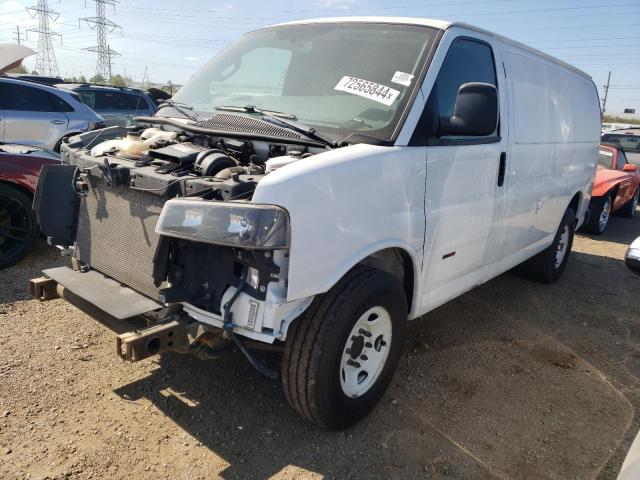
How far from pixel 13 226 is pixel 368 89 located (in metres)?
3.92

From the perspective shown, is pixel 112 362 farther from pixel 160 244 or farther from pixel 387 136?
pixel 387 136

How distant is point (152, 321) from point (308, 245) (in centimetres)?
92

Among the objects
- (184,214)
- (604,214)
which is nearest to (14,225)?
(184,214)

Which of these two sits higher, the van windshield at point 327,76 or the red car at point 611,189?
the van windshield at point 327,76

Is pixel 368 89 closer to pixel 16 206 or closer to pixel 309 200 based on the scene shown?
pixel 309 200

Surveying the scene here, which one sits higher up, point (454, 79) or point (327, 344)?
point (454, 79)

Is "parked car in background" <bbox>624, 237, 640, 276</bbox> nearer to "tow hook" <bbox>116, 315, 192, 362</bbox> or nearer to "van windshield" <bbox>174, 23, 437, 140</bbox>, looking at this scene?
"van windshield" <bbox>174, 23, 437, 140</bbox>

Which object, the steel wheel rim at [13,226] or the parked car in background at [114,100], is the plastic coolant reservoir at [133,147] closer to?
the steel wheel rim at [13,226]

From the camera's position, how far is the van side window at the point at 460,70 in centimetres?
317

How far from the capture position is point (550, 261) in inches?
224

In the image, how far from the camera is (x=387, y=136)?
282 centimetres

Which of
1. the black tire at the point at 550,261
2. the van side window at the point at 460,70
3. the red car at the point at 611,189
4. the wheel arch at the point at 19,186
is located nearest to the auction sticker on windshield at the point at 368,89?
the van side window at the point at 460,70

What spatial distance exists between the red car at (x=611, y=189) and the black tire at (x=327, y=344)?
7.52 m

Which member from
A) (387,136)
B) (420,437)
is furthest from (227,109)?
(420,437)
